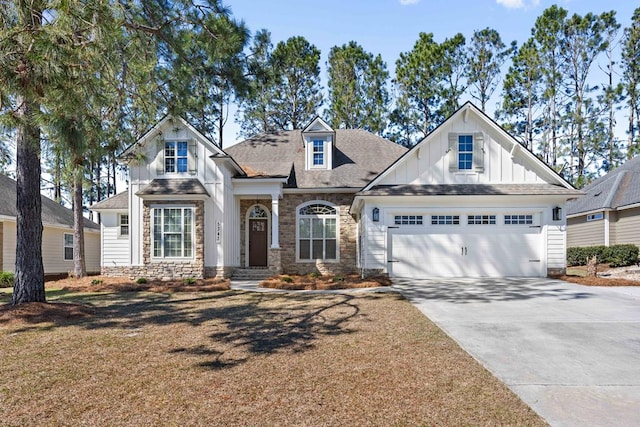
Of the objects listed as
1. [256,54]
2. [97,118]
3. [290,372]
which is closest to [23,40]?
[97,118]

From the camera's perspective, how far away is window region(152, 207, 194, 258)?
1391 cm

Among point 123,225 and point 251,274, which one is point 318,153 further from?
point 123,225

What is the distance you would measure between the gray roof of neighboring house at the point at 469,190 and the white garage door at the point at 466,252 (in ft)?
4.09

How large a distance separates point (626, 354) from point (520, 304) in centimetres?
361

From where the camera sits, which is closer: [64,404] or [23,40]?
[64,404]

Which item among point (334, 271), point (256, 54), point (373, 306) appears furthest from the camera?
point (334, 271)

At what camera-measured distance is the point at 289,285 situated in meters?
11.9

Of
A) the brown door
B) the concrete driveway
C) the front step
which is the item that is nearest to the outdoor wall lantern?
the concrete driveway

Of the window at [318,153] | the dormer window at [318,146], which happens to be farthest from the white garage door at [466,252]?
the window at [318,153]

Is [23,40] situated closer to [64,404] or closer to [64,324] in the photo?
[64,324]

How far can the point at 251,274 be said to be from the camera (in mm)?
14773

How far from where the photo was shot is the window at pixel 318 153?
16734 millimetres

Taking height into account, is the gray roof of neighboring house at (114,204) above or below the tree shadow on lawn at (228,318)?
above

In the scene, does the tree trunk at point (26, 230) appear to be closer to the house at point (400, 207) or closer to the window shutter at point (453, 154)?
the house at point (400, 207)
